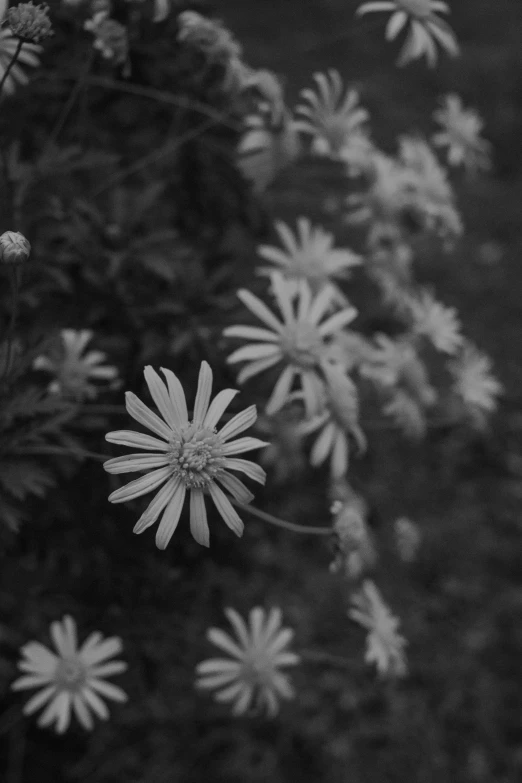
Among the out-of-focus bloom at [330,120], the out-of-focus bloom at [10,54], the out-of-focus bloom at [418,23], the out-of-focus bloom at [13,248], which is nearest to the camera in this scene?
the out-of-focus bloom at [13,248]

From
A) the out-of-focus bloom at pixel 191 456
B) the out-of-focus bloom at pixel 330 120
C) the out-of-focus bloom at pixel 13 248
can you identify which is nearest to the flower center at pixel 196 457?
the out-of-focus bloom at pixel 191 456

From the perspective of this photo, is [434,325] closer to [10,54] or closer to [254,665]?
[254,665]

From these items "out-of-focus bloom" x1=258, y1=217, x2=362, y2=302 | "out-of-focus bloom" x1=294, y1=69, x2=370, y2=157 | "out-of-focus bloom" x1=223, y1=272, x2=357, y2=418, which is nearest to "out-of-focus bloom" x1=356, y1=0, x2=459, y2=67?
"out-of-focus bloom" x1=294, y1=69, x2=370, y2=157

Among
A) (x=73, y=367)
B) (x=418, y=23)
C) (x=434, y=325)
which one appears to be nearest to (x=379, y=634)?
(x=434, y=325)

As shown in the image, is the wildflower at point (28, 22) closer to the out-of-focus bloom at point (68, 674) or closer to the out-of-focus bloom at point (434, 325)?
the out-of-focus bloom at point (68, 674)

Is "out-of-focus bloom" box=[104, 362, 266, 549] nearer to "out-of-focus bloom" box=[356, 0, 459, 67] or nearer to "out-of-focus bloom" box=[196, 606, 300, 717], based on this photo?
"out-of-focus bloom" box=[196, 606, 300, 717]

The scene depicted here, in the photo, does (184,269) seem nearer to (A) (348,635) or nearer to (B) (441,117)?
(B) (441,117)
